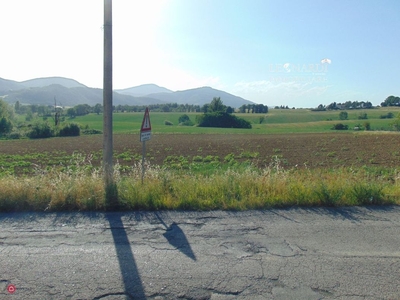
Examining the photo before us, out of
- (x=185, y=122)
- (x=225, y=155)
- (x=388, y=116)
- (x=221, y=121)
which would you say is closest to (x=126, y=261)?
(x=225, y=155)

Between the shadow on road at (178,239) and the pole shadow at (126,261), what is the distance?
1.96ft

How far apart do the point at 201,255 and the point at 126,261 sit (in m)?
0.96

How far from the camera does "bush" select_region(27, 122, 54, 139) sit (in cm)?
4909

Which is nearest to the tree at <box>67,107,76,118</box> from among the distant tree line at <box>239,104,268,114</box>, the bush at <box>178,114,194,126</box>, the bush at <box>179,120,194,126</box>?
the bush at <box>178,114,194,126</box>

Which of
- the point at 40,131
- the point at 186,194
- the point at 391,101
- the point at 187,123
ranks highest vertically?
the point at 391,101

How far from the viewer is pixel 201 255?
337 centimetres

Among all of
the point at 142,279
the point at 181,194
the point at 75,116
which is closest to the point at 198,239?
the point at 142,279

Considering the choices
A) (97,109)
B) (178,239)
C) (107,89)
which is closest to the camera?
(178,239)

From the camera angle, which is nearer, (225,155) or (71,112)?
(225,155)

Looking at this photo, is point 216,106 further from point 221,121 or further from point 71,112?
point 71,112

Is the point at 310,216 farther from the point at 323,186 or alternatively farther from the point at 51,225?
the point at 51,225

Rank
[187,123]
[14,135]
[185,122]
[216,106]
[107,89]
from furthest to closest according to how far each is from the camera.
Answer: [216,106]
[185,122]
[187,123]
[14,135]
[107,89]

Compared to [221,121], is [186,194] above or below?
below

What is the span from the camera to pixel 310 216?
4.64 metres
